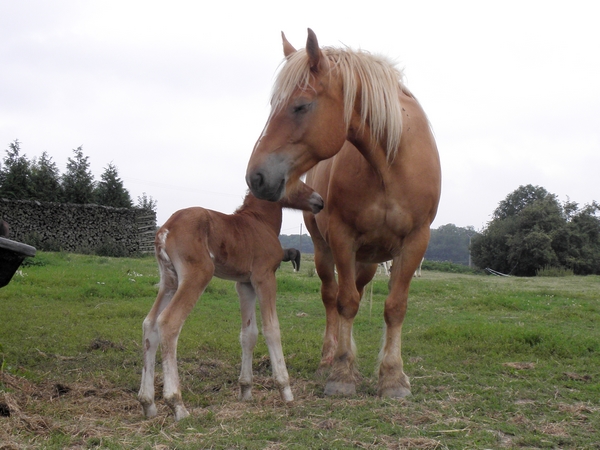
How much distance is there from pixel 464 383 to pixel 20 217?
21.0m

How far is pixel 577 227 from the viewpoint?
35.2m

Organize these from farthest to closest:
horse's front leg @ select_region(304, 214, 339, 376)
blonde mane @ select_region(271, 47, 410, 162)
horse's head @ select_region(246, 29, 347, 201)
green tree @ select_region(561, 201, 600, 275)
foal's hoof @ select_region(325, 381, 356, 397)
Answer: green tree @ select_region(561, 201, 600, 275), horse's front leg @ select_region(304, 214, 339, 376), foal's hoof @ select_region(325, 381, 356, 397), blonde mane @ select_region(271, 47, 410, 162), horse's head @ select_region(246, 29, 347, 201)

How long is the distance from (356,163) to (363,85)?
69cm

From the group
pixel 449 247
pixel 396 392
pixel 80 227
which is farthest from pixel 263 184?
pixel 449 247

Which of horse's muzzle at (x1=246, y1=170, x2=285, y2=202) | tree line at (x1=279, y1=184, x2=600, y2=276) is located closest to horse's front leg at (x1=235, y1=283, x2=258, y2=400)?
horse's muzzle at (x1=246, y1=170, x2=285, y2=202)

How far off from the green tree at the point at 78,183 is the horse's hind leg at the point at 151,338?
77.5ft

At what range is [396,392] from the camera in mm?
4094

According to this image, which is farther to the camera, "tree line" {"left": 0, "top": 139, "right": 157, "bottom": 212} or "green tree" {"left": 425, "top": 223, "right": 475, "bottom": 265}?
"green tree" {"left": 425, "top": 223, "right": 475, "bottom": 265}

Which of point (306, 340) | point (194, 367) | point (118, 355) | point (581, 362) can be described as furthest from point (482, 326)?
point (118, 355)

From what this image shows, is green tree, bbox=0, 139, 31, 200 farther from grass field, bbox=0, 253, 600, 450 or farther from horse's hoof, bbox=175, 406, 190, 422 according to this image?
horse's hoof, bbox=175, 406, 190, 422

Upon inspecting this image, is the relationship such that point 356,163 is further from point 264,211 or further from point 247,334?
point 247,334

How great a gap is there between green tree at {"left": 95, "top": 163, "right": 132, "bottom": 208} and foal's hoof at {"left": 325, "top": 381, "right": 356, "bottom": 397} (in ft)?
80.2

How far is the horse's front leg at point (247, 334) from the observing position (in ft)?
13.5

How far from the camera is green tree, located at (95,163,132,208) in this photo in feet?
88.0
